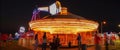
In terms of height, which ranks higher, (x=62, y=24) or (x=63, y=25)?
(x=62, y=24)

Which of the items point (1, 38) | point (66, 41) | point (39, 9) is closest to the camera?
point (66, 41)

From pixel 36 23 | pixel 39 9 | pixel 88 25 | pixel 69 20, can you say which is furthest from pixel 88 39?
pixel 39 9

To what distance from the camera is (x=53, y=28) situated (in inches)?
1395

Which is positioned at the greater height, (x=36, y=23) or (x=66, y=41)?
(x=36, y=23)

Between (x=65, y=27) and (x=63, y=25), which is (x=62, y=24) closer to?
(x=63, y=25)

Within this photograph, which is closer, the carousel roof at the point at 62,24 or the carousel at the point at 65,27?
the carousel roof at the point at 62,24

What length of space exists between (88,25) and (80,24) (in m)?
1.70

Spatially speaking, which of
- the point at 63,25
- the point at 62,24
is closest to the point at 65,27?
the point at 63,25

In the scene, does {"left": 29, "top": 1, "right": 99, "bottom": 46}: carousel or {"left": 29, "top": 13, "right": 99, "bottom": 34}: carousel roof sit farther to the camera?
{"left": 29, "top": 1, "right": 99, "bottom": 46}: carousel

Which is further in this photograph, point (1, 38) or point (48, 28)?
point (1, 38)

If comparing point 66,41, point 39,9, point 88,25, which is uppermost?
point 39,9

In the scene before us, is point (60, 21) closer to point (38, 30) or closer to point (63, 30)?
point (63, 30)

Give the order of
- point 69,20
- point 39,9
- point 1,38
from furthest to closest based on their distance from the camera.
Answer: point 39,9, point 1,38, point 69,20

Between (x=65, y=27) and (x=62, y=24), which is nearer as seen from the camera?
(x=62, y=24)
